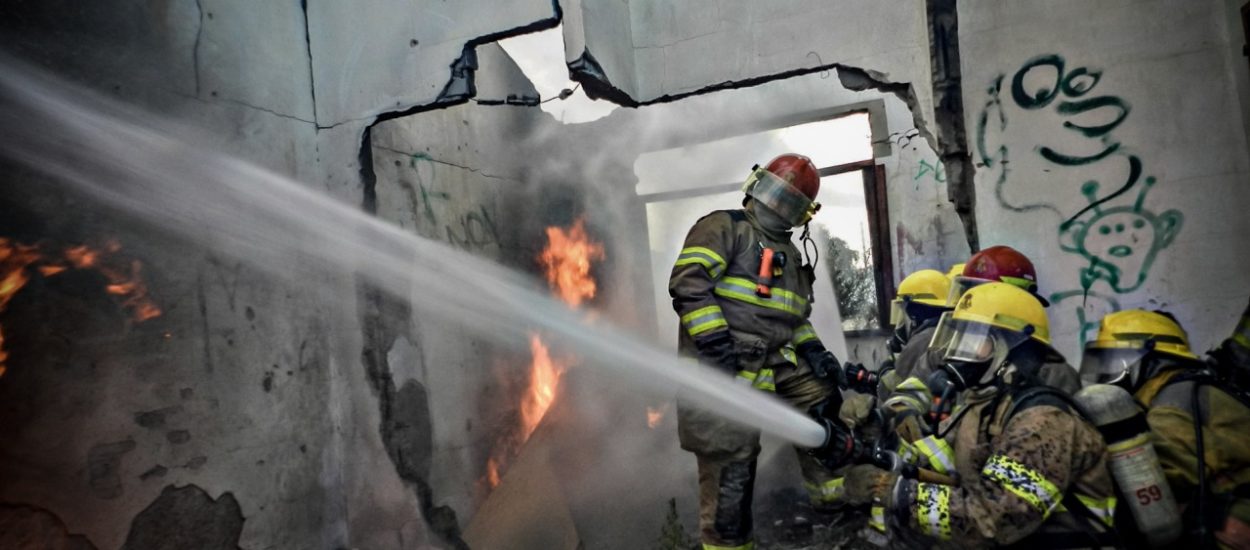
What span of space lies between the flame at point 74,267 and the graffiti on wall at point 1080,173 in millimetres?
4387

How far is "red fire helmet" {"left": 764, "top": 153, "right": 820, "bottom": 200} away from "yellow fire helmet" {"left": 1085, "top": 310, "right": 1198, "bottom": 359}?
1.79 metres

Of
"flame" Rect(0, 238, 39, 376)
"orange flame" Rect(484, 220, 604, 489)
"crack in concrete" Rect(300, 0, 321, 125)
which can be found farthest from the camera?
"orange flame" Rect(484, 220, 604, 489)

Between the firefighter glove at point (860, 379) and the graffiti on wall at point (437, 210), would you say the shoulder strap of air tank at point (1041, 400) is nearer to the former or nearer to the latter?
the firefighter glove at point (860, 379)

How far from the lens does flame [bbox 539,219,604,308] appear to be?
23.7 feet

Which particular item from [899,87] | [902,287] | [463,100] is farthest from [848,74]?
[463,100]

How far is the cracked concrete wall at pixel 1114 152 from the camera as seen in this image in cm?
380

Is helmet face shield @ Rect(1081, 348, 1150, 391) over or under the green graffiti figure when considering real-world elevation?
under

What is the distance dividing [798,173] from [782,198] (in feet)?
0.61

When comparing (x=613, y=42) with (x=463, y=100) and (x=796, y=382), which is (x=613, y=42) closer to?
(x=463, y=100)

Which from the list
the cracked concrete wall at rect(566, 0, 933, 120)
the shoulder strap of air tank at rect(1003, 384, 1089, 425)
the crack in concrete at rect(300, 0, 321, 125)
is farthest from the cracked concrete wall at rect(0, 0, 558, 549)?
the shoulder strap of air tank at rect(1003, 384, 1089, 425)

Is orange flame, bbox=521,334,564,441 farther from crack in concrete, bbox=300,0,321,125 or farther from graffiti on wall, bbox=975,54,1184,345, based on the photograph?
graffiti on wall, bbox=975,54,1184,345

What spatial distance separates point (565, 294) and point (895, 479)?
4751 millimetres

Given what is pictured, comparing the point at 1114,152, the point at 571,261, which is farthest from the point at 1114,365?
the point at 571,261

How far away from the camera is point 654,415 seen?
27.2ft
